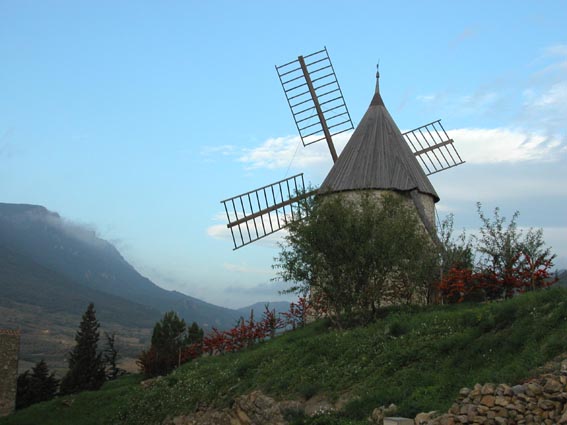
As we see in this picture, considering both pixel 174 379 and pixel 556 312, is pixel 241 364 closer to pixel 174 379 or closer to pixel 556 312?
pixel 174 379

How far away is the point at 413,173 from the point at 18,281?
143 metres

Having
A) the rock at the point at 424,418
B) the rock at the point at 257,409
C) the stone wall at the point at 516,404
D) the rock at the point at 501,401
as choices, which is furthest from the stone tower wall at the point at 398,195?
the rock at the point at 501,401

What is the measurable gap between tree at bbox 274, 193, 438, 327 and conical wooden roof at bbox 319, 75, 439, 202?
3.86 metres

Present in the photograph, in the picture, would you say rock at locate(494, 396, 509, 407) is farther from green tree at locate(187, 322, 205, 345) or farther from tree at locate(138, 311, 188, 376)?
green tree at locate(187, 322, 205, 345)

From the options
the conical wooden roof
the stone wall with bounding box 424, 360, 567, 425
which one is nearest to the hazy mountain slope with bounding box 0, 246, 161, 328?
the conical wooden roof

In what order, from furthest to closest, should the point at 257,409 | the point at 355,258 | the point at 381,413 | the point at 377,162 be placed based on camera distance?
the point at 377,162 < the point at 355,258 < the point at 257,409 < the point at 381,413

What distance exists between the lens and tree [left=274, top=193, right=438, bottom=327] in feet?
66.7

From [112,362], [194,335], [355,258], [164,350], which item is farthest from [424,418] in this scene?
[112,362]

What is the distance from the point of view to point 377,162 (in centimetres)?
2647

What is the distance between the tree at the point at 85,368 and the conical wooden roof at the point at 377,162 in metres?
14.1

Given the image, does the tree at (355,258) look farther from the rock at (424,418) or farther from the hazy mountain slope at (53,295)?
the hazy mountain slope at (53,295)

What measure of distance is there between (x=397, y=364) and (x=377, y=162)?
13268 millimetres

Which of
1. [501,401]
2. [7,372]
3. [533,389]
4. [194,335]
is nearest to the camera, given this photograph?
[533,389]

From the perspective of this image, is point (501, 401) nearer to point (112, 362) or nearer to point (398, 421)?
point (398, 421)
